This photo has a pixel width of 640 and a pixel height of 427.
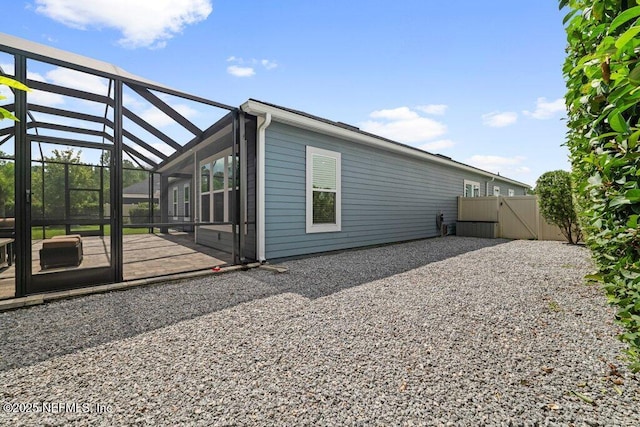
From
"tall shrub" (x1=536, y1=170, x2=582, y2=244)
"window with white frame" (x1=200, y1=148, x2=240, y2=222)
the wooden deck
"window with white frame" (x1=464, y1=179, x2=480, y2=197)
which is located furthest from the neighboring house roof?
"window with white frame" (x1=464, y1=179, x2=480, y2=197)

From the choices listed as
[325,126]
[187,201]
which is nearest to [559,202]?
[325,126]

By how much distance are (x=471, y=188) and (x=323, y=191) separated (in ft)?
30.2

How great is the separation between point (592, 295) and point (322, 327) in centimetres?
335

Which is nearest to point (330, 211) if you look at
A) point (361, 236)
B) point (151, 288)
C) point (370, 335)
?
point (361, 236)

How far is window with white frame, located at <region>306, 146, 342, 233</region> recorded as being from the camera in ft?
20.2

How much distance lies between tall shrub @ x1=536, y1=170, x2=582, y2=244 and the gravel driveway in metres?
5.65

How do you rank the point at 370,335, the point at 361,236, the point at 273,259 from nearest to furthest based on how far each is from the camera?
the point at 370,335 < the point at 273,259 < the point at 361,236

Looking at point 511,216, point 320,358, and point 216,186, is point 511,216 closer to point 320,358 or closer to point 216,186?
point 216,186

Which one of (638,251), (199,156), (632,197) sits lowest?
(638,251)

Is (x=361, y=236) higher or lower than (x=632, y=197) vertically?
lower

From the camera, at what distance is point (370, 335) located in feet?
7.89

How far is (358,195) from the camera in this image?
23.7 feet

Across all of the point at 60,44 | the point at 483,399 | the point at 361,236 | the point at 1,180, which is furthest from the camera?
the point at 361,236

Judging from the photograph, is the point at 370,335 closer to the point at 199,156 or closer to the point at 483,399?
the point at 483,399
